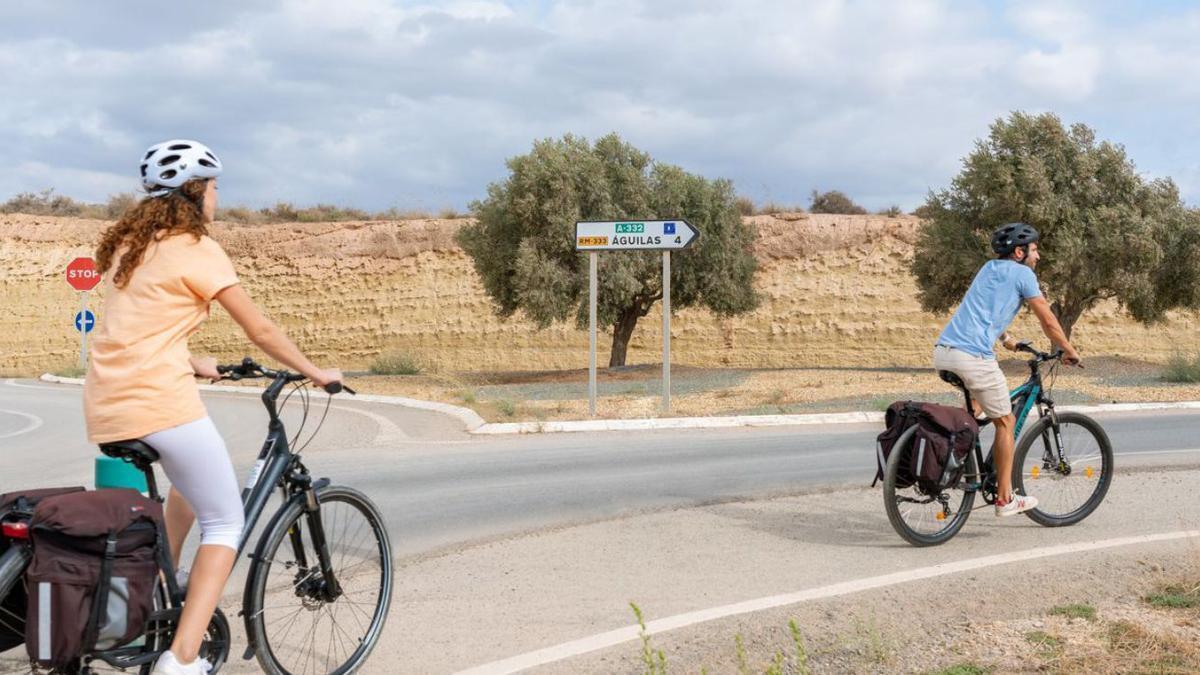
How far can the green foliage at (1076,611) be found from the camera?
5.41 meters

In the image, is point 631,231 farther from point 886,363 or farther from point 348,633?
point 886,363

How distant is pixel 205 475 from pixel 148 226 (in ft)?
2.77

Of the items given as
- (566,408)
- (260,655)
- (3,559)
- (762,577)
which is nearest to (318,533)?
(260,655)

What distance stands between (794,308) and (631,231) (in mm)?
31833

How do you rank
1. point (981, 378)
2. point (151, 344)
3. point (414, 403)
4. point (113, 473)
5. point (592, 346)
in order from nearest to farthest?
point (151, 344)
point (113, 473)
point (981, 378)
point (592, 346)
point (414, 403)

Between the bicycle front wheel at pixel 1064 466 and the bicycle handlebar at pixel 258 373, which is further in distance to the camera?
the bicycle front wheel at pixel 1064 466

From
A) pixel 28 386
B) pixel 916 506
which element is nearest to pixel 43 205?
pixel 28 386

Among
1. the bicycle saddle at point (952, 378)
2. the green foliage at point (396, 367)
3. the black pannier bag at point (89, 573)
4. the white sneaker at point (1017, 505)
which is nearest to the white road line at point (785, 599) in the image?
the white sneaker at point (1017, 505)

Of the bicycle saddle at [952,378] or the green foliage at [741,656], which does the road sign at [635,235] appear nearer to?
the bicycle saddle at [952,378]

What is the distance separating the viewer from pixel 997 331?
24.1 feet

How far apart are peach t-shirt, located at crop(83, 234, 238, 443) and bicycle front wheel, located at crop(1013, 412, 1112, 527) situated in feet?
18.5

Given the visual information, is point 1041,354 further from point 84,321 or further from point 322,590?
point 84,321

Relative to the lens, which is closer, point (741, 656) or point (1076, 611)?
point (741, 656)

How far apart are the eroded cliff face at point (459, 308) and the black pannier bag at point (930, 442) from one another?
38.7 m
